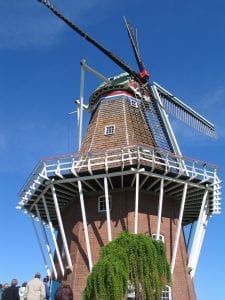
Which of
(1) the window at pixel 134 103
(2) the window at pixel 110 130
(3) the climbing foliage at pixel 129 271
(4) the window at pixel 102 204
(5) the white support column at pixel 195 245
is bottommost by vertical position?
(3) the climbing foliage at pixel 129 271

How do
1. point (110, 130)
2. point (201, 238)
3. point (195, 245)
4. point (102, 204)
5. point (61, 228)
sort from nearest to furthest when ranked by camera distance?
point (61, 228)
point (195, 245)
point (102, 204)
point (201, 238)
point (110, 130)

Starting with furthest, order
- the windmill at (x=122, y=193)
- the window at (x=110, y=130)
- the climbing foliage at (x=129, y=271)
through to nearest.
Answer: the window at (x=110, y=130) < the windmill at (x=122, y=193) < the climbing foliage at (x=129, y=271)

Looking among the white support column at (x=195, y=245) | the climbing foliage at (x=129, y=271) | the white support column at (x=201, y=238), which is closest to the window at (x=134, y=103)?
the white support column at (x=195, y=245)

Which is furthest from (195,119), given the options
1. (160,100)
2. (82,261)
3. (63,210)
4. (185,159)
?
(82,261)

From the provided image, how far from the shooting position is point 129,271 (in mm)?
14406

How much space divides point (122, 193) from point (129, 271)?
7308mm

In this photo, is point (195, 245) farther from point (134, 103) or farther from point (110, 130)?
point (134, 103)

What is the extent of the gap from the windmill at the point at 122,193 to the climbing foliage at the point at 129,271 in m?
4.00

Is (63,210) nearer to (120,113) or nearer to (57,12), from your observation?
(120,113)

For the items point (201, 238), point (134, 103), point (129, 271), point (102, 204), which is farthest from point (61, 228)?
point (134, 103)

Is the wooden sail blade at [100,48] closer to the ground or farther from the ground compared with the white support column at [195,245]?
farther from the ground

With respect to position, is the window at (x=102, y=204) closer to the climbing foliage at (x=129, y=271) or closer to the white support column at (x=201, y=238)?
the white support column at (x=201, y=238)

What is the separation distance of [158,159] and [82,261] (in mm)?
5889

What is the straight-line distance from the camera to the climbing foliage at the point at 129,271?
44.9 ft
